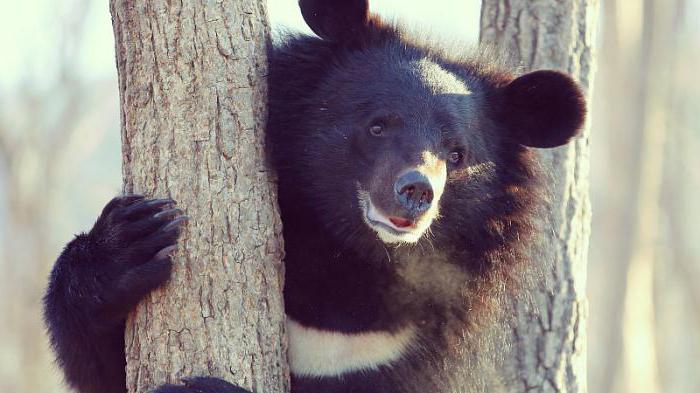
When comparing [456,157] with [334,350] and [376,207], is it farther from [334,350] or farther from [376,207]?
[334,350]

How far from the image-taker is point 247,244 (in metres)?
3.05

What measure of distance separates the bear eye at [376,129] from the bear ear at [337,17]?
0.47 meters

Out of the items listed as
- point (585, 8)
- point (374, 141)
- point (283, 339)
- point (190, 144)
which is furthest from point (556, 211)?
point (190, 144)

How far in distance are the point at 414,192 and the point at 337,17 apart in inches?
35.5

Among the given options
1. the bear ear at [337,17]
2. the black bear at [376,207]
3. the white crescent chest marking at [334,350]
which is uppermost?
the bear ear at [337,17]

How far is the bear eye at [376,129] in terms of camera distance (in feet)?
10.7

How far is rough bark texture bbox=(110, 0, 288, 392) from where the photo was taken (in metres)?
2.95

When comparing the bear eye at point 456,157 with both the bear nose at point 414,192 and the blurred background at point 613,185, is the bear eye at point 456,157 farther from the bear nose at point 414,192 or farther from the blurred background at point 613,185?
the blurred background at point 613,185

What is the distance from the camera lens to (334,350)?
138 inches

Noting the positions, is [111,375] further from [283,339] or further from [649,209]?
[649,209]

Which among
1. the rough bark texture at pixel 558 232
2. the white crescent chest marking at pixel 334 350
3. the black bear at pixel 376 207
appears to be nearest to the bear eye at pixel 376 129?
the black bear at pixel 376 207

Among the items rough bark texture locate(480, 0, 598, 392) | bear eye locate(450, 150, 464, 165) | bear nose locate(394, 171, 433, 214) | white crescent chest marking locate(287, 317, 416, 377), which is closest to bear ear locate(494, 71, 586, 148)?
bear eye locate(450, 150, 464, 165)

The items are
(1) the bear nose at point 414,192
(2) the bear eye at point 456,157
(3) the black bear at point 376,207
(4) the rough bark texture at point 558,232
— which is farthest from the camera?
(4) the rough bark texture at point 558,232

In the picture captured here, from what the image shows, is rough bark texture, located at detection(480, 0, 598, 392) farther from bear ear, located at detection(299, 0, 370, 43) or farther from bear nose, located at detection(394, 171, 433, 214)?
bear nose, located at detection(394, 171, 433, 214)
